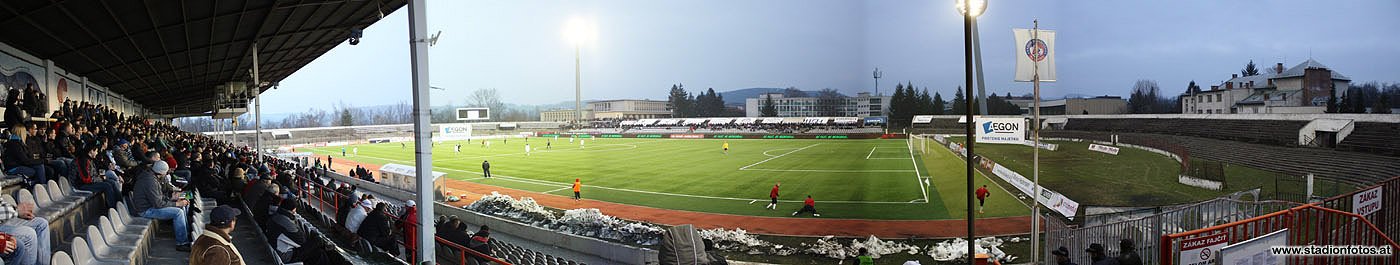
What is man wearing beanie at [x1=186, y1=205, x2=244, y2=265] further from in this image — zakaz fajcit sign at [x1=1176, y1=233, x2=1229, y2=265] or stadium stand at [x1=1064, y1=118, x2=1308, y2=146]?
stadium stand at [x1=1064, y1=118, x2=1308, y2=146]

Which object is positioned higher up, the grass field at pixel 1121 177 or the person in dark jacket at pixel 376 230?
the person in dark jacket at pixel 376 230

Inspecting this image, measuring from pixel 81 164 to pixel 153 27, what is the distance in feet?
24.0

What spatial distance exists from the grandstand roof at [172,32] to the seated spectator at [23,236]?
6.82 m

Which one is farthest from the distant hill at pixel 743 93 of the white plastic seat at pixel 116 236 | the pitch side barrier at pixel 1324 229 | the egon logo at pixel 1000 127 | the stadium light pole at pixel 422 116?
the white plastic seat at pixel 116 236

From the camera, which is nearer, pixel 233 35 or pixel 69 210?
pixel 69 210

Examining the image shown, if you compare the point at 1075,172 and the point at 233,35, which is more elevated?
the point at 233,35

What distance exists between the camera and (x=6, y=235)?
11.6 feet

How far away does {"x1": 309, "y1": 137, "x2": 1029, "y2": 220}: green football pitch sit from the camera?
19953 mm

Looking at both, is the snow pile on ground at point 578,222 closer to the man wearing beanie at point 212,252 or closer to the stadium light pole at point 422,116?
the stadium light pole at point 422,116

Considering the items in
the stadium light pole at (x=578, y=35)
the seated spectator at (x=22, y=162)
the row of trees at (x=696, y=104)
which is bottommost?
the seated spectator at (x=22, y=162)

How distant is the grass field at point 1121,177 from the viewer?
1761cm

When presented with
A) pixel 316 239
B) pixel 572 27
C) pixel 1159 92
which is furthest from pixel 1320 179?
pixel 572 27

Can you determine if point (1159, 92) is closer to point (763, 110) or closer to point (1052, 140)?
point (1052, 140)

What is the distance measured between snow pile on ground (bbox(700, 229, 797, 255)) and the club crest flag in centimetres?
572
